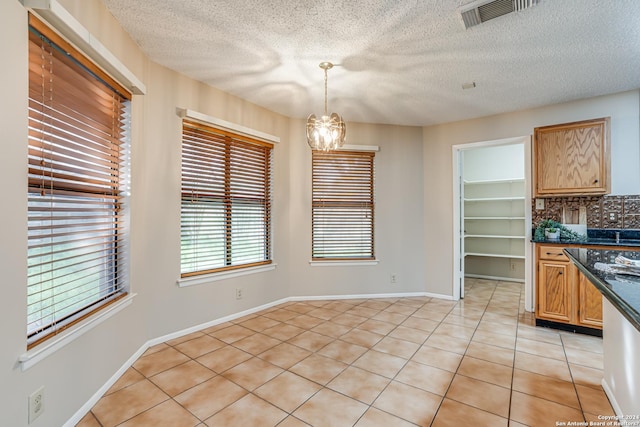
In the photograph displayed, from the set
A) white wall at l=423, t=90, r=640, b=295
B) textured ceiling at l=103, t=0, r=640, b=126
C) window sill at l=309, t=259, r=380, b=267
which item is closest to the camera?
textured ceiling at l=103, t=0, r=640, b=126

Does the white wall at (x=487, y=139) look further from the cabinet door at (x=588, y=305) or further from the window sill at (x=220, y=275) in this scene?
the window sill at (x=220, y=275)

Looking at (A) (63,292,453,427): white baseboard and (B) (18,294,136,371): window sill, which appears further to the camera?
(A) (63,292,453,427): white baseboard

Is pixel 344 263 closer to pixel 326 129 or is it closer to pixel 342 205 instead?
pixel 342 205

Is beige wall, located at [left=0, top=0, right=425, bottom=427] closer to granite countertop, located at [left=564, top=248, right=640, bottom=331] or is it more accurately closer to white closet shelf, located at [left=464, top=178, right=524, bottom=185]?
white closet shelf, located at [left=464, top=178, right=524, bottom=185]

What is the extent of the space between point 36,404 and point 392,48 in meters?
3.20

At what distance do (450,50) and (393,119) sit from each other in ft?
5.75

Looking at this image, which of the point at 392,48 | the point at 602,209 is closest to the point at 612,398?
the point at 602,209

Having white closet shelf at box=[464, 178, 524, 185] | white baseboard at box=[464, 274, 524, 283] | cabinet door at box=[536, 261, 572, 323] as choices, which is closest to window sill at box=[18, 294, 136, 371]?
cabinet door at box=[536, 261, 572, 323]

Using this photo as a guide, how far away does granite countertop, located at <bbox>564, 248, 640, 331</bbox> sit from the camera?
3.28 feet

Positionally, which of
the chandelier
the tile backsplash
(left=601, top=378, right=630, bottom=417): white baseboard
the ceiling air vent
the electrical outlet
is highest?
the ceiling air vent

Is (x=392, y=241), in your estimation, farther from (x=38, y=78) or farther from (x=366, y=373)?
(x=38, y=78)

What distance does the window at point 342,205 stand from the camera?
4340 millimetres

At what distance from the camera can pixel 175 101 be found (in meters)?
2.93

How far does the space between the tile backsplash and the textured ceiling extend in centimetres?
116
